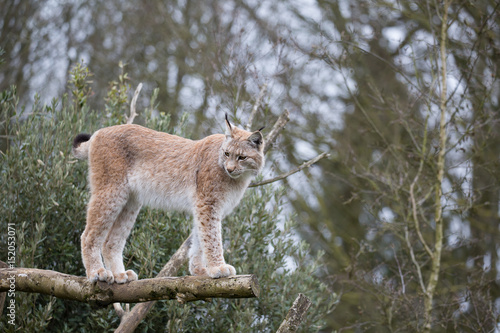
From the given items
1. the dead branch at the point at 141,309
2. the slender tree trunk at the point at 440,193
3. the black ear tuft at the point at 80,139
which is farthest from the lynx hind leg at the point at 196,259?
the slender tree trunk at the point at 440,193

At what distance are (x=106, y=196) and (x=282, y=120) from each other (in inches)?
99.6

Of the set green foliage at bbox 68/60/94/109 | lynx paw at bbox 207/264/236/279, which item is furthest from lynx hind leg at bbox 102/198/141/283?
green foliage at bbox 68/60/94/109

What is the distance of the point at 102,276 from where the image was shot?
593 centimetres

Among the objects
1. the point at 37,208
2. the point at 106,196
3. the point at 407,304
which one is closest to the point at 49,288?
the point at 106,196

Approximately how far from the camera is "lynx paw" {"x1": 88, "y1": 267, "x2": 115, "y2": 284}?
594cm

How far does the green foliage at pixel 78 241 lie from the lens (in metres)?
7.59

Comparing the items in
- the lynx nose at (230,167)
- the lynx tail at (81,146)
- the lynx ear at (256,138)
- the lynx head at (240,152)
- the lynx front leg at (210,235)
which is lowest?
the lynx front leg at (210,235)

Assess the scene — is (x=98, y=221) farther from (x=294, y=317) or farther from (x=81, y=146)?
(x=294, y=317)

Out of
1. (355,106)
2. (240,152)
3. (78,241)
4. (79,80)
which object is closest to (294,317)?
(240,152)

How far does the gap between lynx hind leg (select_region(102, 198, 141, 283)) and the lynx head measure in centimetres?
132

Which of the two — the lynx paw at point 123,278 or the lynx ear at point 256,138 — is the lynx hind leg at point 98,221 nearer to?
the lynx paw at point 123,278

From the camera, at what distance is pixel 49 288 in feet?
19.7

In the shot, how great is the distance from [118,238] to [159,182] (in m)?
0.83

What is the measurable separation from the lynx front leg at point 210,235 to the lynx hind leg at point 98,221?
914 millimetres
